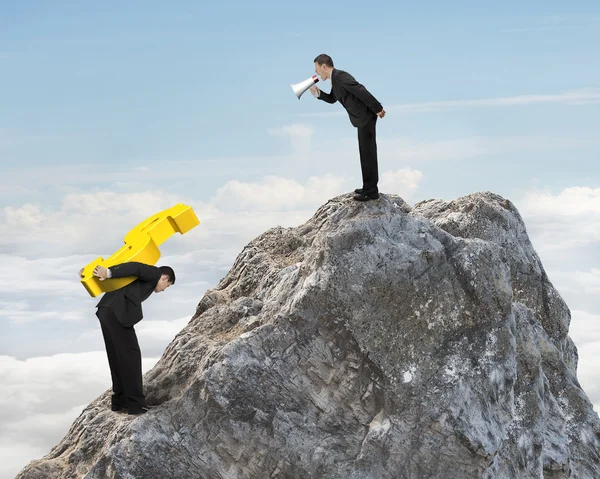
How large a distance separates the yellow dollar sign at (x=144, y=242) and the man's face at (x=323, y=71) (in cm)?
253

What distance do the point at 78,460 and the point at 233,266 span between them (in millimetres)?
3530

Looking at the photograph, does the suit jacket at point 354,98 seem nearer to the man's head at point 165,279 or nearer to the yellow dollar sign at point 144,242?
the yellow dollar sign at point 144,242

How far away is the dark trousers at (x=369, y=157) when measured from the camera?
10477 millimetres

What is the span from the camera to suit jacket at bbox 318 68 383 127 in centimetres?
1030

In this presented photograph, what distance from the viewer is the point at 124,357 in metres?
9.98

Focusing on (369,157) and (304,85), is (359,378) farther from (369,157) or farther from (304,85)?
(304,85)

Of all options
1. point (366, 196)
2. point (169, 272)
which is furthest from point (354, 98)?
point (169, 272)

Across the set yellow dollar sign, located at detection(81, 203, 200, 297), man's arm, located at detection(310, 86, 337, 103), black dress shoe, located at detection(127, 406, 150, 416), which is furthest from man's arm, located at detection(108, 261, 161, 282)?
man's arm, located at detection(310, 86, 337, 103)

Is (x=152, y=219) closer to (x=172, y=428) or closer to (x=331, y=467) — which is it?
(x=172, y=428)

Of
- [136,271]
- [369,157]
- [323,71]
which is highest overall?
[323,71]

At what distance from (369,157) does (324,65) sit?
4.56 ft

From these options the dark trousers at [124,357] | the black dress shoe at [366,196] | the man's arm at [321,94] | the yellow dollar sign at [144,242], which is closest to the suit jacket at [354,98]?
the man's arm at [321,94]

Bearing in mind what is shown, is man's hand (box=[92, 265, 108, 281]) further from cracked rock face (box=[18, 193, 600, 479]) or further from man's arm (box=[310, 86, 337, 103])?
man's arm (box=[310, 86, 337, 103])

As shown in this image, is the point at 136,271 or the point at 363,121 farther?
the point at 363,121
